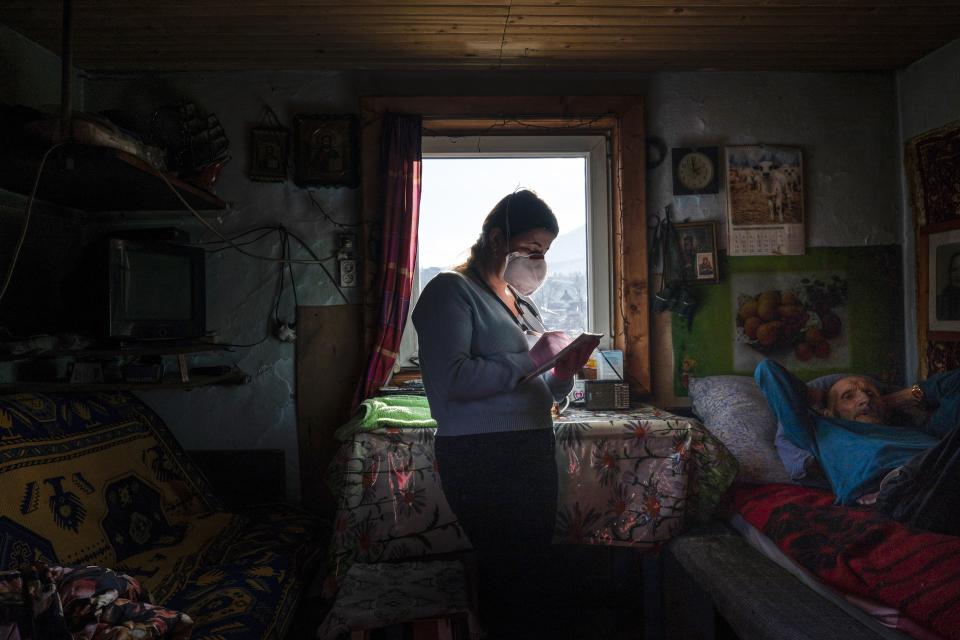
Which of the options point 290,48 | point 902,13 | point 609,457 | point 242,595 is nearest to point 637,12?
point 902,13

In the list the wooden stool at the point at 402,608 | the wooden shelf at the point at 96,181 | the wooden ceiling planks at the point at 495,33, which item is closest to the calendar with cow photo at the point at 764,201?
the wooden ceiling planks at the point at 495,33

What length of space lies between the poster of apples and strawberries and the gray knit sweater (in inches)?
71.0

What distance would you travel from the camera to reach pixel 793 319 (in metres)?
2.96

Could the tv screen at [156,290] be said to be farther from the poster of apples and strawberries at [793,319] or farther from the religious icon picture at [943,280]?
the religious icon picture at [943,280]

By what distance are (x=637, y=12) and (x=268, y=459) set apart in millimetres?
2420

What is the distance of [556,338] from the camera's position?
1520mm

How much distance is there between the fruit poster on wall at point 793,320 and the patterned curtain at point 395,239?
51.0 inches

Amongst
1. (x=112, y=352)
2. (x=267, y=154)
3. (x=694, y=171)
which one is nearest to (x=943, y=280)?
(x=694, y=171)

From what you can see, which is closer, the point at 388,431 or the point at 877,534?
the point at 877,534

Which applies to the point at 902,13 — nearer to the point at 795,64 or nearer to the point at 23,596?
the point at 795,64

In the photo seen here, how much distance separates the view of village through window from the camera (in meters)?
3.09

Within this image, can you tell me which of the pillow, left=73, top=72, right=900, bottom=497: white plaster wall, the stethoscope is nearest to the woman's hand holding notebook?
the stethoscope

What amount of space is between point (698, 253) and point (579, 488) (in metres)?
1.31

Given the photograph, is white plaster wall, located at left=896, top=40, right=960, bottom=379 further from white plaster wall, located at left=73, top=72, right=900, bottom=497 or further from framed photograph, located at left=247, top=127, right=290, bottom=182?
framed photograph, located at left=247, top=127, right=290, bottom=182
